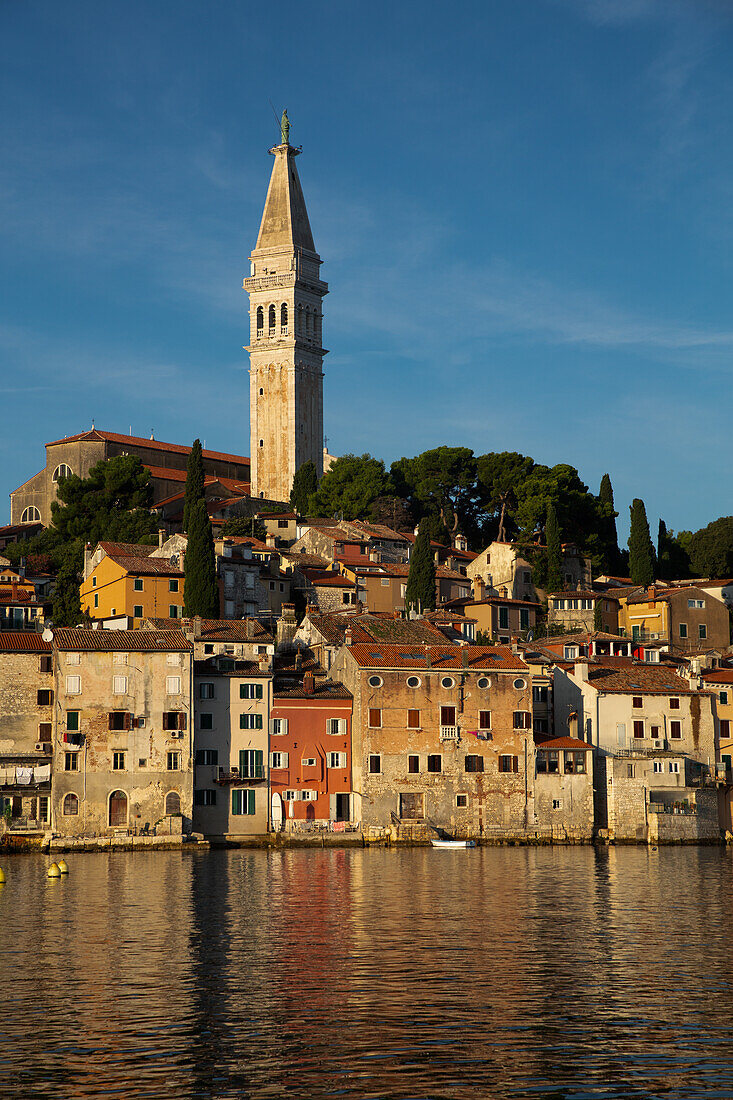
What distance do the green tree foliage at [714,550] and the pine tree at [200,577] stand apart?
1676 inches

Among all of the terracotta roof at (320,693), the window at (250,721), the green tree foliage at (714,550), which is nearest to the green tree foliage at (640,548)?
the green tree foliage at (714,550)

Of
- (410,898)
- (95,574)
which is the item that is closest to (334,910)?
(410,898)

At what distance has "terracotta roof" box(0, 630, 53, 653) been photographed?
62594 mm

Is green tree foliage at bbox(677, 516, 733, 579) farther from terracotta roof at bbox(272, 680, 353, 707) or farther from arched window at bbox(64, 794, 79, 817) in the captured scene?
arched window at bbox(64, 794, 79, 817)

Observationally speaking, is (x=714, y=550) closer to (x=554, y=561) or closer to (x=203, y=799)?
(x=554, y=561)

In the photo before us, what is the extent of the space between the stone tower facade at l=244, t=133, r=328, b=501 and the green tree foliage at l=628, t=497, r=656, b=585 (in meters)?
41.2

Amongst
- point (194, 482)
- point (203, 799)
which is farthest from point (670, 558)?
point (203, 799)

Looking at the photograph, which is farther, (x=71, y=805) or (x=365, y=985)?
(x=71, y=805)

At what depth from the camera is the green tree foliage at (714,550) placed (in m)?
107

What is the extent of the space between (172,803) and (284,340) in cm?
8288

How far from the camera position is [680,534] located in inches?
4491

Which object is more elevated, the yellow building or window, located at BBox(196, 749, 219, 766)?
the yellow building

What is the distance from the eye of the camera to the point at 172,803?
61.2 metres

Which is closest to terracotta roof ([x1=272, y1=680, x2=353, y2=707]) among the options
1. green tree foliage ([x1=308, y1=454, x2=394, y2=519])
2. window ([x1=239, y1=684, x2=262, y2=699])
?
window ([x1=239, y1=684, x2=262, y2=699])
